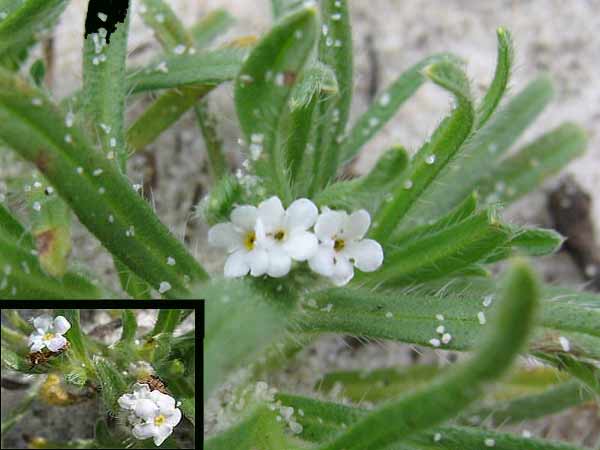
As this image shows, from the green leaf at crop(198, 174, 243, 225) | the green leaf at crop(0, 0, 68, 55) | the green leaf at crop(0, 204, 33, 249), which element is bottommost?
the green leaf at crop(0, 204, 33, 249)

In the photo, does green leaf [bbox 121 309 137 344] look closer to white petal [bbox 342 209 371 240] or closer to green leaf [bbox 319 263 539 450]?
white petal [bbox 342 209 371 240]

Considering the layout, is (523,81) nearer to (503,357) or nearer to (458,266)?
(458,266)

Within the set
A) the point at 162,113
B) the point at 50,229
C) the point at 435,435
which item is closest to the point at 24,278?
the point at 50,229

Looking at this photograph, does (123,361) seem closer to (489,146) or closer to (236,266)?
(236,266)

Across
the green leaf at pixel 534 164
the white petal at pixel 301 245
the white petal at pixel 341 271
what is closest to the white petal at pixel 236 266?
the white petal at pixel 301 245

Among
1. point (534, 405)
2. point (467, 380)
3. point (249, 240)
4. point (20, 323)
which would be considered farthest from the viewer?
point (534, 405)

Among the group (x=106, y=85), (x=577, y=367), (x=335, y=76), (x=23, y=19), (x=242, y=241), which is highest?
(x=23, y=19)

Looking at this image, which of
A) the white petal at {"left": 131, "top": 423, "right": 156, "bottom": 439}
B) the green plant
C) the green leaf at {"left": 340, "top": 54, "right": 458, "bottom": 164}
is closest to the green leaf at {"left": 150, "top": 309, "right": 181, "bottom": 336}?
the green plant
